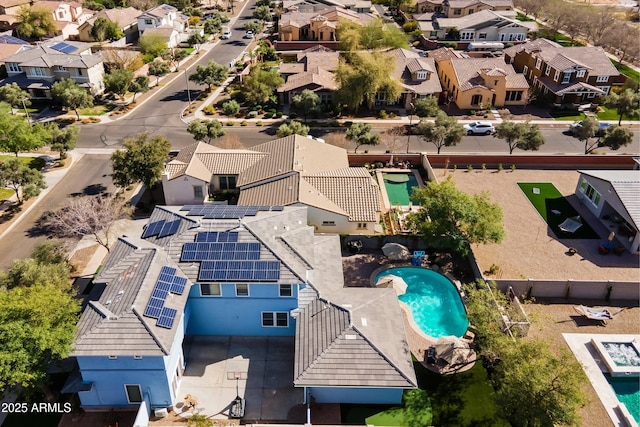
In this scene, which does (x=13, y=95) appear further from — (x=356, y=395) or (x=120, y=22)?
(x=356, y=395)

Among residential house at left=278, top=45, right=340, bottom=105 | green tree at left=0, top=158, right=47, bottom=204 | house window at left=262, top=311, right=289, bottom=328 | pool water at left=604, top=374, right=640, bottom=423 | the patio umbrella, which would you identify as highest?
residential house at left=278, top=45, right=340, bottom=105

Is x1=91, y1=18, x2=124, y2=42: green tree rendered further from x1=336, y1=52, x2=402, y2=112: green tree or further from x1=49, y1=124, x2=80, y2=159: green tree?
x1=336, y1=52, x2=402, y2=112: green tree


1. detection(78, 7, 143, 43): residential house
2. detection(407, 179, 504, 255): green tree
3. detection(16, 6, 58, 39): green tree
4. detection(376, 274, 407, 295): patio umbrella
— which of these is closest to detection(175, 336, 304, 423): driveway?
detection(376, 274, 407, 295): patio umbrella

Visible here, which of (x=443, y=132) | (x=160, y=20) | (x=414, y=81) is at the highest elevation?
(x=160, y=20)

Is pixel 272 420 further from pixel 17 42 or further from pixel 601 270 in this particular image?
pixel 17 42

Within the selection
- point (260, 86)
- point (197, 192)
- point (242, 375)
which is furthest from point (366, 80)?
point (242, 375)

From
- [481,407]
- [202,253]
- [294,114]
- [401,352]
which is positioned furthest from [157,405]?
[294,114]
